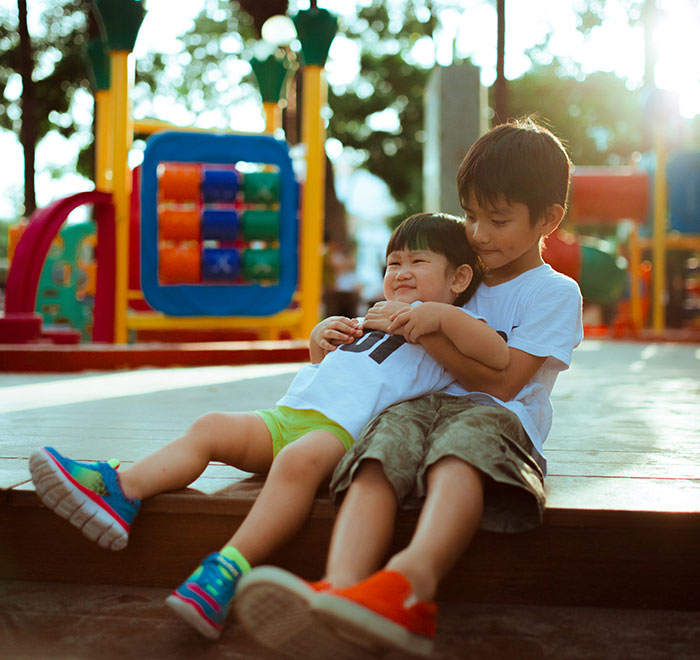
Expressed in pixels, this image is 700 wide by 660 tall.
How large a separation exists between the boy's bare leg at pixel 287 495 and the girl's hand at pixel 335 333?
0.88 ft

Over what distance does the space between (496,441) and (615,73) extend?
2306 cm

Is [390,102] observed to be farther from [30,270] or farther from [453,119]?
[30,270]

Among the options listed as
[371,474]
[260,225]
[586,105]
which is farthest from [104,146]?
[586,105]

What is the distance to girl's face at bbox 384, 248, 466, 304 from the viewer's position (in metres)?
1.90

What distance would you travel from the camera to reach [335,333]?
1.90 m

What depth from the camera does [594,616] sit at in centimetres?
161

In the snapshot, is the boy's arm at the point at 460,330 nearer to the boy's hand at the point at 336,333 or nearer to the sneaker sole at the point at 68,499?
the boy's hand at the point at 336,333

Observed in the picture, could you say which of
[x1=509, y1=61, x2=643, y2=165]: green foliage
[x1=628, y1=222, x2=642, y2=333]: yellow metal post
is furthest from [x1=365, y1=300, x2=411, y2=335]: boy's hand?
[x1=509, y1=61, x2=643, y2=165]: green foliage

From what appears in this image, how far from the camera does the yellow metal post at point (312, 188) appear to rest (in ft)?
20.7

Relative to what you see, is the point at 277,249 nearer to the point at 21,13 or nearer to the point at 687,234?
the point at 687,234

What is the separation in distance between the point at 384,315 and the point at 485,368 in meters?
0.25

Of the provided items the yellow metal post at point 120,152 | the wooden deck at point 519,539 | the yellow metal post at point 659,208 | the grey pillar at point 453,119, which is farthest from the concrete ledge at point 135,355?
the yellow metal post at point 659,208

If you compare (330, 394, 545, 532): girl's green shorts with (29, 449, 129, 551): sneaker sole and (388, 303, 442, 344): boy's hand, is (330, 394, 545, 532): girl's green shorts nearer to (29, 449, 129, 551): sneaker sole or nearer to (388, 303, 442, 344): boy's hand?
(388, 303, 442, 344): boy's hand

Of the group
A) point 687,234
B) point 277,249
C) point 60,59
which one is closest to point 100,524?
point 277,249
